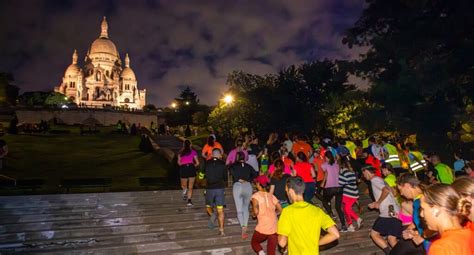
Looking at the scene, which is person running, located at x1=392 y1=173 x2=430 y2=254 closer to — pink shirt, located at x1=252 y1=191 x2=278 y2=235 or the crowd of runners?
the crowd of runners

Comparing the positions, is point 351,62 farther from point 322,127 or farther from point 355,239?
point 355,239

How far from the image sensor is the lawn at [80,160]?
17.6 m

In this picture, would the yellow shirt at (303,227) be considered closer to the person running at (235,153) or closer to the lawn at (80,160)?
the person running at (235,153)

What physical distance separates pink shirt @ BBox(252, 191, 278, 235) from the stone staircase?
80.3 inches

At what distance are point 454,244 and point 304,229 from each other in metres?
1.68

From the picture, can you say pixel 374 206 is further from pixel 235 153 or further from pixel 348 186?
pixel 235 153

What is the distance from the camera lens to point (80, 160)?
916 inches

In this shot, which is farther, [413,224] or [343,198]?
[343,198]

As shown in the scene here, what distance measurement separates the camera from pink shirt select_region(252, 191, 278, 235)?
6148 mm

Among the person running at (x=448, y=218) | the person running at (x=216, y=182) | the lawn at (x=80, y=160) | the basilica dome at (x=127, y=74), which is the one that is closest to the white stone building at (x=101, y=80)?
the basilica dome at (x=127, y=74)

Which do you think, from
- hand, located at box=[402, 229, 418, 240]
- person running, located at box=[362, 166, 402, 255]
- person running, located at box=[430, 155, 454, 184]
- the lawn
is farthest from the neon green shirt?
the lawn

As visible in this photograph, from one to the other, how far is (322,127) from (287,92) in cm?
348

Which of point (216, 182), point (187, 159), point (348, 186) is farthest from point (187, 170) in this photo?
point (348, 186)

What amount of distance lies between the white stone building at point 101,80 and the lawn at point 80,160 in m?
85.7
